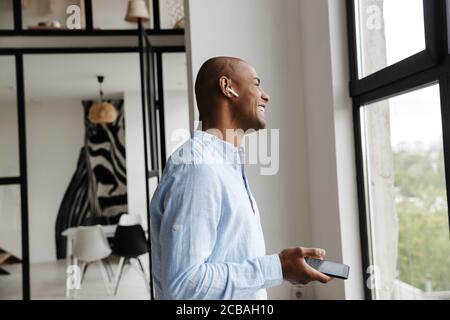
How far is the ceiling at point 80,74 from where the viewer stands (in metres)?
3.40

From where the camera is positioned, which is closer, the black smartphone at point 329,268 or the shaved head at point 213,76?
the black smartphone at point 329,268

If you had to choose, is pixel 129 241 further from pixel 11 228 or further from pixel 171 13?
pixel 171 13

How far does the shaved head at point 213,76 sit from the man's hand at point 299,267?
0.32 metres

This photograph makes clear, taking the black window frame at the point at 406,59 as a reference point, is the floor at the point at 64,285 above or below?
below

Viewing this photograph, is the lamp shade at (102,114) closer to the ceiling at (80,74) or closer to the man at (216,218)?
the ceiling at (80,74)

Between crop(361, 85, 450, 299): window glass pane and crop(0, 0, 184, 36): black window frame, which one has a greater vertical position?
crop(0, 0, 184, 36): black window frame

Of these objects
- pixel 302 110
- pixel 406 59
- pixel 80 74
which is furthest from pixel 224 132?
pixel 80 74

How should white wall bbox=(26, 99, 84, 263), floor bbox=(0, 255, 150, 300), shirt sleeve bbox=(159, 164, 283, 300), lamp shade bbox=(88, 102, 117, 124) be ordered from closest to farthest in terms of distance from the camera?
shirt sleeve bbox=(159, 164, 283, 300)
floor bbox=(0, 255, 150, 300)
lamp shade bbox=(88, 102, 117, 124)
white wall bbox=(26, 99, 84, 263)

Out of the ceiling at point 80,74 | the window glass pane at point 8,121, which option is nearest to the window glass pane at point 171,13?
the ceiling at point 80,74

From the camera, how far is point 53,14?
7.96 feet

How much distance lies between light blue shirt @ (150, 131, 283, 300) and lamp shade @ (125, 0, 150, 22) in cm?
196

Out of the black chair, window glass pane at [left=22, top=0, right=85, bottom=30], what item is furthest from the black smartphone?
the black chair

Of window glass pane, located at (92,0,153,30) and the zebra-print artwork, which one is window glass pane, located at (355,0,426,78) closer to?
window glass pane, located at (92,0,153,30)

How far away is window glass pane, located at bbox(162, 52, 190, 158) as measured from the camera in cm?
348
